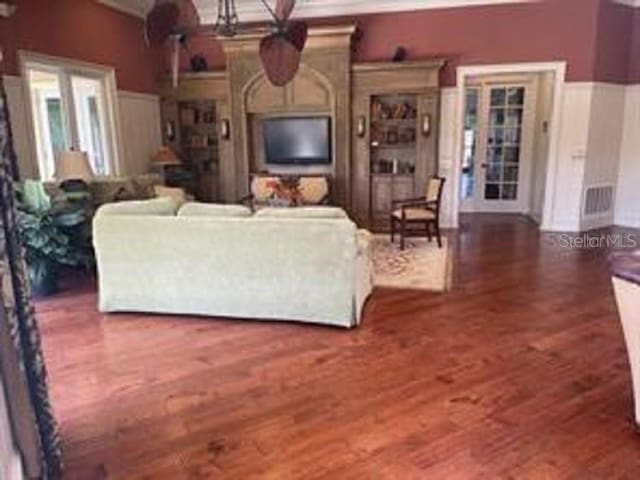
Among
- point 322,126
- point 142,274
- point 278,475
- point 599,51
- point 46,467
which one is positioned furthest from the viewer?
point 322,126

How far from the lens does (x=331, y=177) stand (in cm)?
806

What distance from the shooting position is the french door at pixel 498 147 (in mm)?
8805

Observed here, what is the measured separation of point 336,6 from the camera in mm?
7797

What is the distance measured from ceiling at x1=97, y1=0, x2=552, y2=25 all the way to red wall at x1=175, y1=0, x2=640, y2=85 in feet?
0.28

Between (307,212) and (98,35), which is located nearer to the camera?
(307,212)

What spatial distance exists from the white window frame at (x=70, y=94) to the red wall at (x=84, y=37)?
85 mm

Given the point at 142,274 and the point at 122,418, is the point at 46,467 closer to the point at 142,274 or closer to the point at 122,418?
the point at 122,418

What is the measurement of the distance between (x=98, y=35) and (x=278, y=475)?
6.50m

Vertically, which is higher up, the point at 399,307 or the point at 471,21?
the point at 471,21

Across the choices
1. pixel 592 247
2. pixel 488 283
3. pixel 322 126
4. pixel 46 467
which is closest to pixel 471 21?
pixel 322 126

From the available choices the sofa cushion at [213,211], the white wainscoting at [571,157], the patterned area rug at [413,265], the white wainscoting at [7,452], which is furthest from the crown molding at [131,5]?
the white wainscoting at [7,452]

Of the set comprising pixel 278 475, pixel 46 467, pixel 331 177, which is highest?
pixel 331 177

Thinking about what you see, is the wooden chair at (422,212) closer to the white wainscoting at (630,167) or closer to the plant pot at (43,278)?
the white wainscoting at (630,167)

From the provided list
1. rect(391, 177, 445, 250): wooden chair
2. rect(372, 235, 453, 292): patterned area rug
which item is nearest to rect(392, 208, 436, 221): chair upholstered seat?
rect(391, 177, 445, 250): wooden chair
